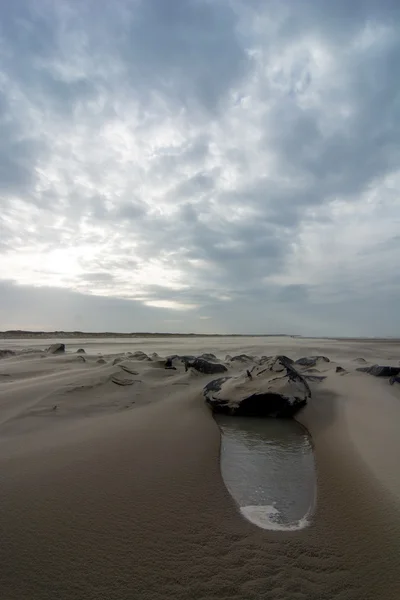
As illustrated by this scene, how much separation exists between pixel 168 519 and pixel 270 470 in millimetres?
1362

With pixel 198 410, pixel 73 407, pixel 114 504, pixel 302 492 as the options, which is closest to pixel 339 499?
pixel 302 492

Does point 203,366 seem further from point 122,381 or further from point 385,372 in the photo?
point 385,372

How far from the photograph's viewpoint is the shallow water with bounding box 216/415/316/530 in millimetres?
2439

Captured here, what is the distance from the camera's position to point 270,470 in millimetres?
3205

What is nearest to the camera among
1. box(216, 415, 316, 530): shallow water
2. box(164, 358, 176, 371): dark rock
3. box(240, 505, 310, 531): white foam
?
box(240, 505, 310, 531): white foam

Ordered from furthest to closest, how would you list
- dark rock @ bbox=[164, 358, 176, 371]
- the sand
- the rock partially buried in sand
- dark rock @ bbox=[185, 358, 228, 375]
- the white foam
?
dark rock @ bbox=[164, 358, 176, 371], dark rock @ bbox=[185, 358, 228, 375], the rock partially buried in sand, the white foam, the sand

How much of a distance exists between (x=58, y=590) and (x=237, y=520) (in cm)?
115

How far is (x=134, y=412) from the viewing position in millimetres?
4703

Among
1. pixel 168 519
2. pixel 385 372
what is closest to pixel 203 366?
pixel 385 372

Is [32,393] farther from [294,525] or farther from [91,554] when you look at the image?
[294,525]

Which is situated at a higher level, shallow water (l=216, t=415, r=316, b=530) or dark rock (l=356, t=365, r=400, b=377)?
dark rock (l=356, t=365, r=400, b=377)

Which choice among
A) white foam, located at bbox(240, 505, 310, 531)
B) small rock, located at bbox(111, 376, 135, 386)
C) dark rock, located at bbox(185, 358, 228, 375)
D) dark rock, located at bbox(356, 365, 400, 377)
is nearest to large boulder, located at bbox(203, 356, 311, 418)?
small rock, located at bbox(111, 376, 135, 386)

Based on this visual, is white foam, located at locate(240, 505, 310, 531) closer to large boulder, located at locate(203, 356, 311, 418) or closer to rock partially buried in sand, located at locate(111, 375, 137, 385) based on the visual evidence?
large boulder, located at locate(203, 356, 311, 418)

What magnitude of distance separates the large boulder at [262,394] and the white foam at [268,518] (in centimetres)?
243
